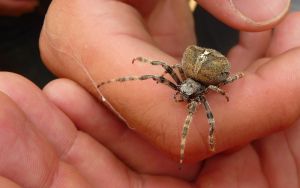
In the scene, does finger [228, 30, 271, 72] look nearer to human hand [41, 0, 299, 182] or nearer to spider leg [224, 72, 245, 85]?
human hand [41, 0, 299, 182]

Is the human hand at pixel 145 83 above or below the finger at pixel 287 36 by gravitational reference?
below

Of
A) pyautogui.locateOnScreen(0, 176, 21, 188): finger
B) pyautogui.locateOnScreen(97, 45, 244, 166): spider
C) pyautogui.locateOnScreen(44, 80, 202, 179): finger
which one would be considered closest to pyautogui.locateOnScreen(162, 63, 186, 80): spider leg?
pyautogui.locateOnScreen(97, 45, 244, 166): spider

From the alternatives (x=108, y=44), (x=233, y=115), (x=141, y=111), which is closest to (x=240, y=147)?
(x=233, y=115)

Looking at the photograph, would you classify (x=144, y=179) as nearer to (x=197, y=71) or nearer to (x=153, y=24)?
(x=197, y=71)

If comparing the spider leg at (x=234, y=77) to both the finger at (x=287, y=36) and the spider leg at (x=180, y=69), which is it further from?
the finger at (x=287, y=36)

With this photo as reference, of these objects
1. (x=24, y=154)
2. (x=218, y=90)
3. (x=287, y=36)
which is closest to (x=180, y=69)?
(x=218, y=90)

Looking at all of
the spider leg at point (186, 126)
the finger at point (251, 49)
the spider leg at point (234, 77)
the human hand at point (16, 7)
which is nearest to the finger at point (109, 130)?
the spider leg at point (186, 126)

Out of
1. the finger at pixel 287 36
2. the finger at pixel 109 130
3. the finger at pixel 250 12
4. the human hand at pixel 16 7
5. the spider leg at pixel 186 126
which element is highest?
the finger at pixel 250 12
